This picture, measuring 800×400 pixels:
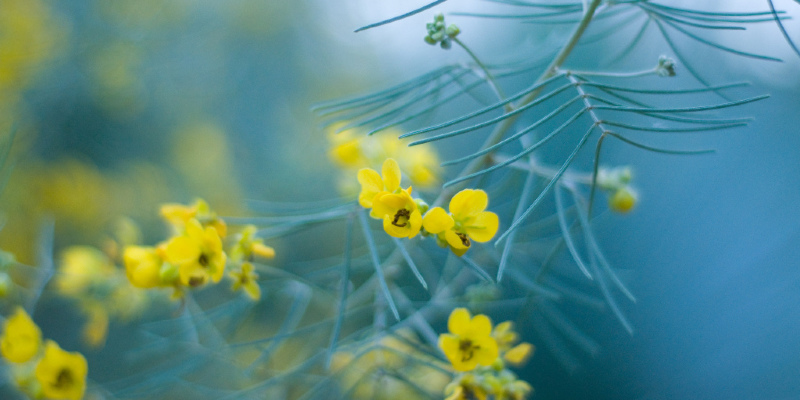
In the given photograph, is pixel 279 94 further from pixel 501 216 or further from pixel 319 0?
pixel 501 216

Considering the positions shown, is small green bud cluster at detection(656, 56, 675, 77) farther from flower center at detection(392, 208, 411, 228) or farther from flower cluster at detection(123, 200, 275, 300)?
flower cluster at detection(123, 200, 275, 300)

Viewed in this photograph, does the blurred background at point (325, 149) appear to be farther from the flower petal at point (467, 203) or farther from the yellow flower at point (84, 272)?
the flower petal at point (467, 203)

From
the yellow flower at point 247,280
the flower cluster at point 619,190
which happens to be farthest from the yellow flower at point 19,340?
the flower cluster at point 619,190

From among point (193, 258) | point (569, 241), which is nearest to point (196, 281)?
point (193, 258)

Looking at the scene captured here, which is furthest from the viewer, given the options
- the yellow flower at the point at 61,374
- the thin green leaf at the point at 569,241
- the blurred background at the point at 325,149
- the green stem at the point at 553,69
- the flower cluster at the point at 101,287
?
the blurred background at the point at 325,149

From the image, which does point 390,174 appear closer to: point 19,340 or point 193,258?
point 193,258
